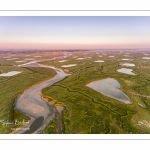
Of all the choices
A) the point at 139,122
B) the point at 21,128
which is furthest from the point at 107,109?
the point at 21,128

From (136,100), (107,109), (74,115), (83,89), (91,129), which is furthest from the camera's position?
(83,89)

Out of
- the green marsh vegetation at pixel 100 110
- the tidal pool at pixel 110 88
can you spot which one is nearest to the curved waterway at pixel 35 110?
the green marsh vegetation at pixel 100 110

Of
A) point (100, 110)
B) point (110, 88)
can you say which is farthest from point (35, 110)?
point (110, 88)

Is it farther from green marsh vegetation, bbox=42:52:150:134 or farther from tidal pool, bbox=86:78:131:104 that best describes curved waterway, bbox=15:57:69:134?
tidal pool, bbox=86:78:131:104

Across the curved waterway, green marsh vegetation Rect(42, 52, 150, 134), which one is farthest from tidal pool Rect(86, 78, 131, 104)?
the curved waterway

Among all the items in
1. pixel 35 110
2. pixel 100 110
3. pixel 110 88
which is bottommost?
pixel 100 110

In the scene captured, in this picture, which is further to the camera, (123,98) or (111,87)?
(111,87)

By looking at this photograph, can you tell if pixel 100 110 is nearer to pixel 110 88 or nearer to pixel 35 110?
pixel 110 88

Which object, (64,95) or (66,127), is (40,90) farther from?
(66,127)
